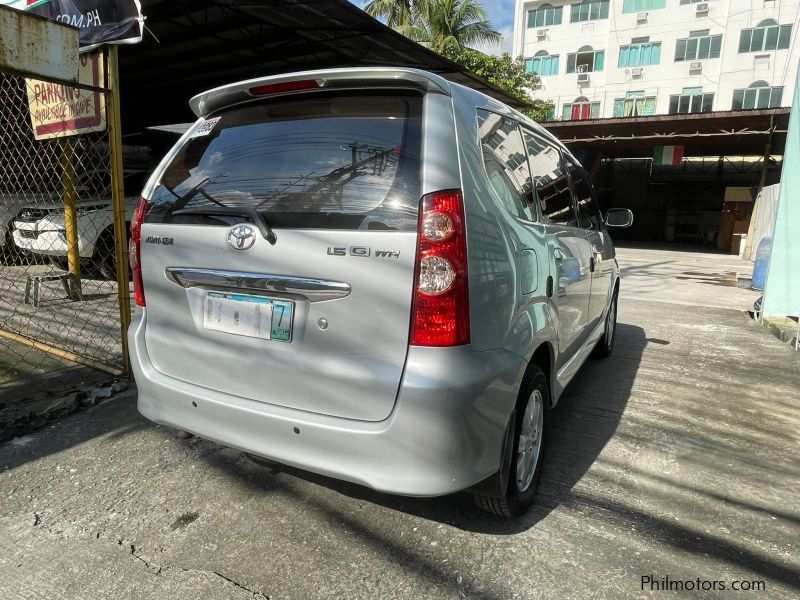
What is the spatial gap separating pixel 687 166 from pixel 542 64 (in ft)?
35.9

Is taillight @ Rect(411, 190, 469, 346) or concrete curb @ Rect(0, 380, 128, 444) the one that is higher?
taillight @ Rect(411, 190, 469, 346)

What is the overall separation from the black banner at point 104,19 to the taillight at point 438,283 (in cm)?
282

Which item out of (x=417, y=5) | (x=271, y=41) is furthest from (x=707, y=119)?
(x=271, y=41)

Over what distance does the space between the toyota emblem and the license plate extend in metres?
0.19

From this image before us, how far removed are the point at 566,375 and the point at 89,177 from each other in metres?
7.09

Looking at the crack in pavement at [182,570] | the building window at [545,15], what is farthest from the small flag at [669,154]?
the crack in pavement at [182,570]

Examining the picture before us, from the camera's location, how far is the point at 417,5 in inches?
965

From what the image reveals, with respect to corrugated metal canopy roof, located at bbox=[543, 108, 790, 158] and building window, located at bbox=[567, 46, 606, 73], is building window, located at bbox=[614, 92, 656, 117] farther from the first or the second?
corrugated metal canopy roof, located at bbox=[543, 108, 790, 158]

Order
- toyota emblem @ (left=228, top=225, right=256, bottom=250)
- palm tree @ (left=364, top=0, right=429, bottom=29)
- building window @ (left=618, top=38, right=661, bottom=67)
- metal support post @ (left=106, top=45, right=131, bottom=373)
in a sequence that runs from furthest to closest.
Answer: building window @ (left=618, top=38, right=661, bottom=67) → palm tree @ (left=364, top=0, right=429, bottom=29) → metal support post @ (left=106, top=45, right=131, bottom=373) → toyota emblem @ (left=228, top=225, right=256, bottom=250)

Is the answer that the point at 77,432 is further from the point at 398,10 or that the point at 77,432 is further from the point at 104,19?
the point at 398,10

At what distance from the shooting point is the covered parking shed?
18938 millimetres

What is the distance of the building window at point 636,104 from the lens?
1228 inches

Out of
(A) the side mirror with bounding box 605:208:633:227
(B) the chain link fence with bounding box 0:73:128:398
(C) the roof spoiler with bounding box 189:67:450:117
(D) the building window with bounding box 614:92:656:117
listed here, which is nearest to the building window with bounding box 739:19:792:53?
(D) the building window with bounding box 614:92:656:117

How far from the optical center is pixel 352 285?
6.19 feet
